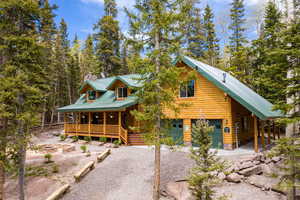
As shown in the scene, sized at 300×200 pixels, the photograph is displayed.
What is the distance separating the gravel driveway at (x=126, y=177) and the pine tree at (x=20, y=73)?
284cm

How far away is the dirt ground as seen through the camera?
7582 mm

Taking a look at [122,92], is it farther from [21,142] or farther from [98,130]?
[21,142]

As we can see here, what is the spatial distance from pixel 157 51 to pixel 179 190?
5955 mm

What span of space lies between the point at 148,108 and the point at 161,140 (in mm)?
1437

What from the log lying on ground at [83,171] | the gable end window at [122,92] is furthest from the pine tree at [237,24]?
the log lying on ground at [83,171]

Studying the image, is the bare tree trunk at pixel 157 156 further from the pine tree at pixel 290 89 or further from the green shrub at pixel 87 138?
the green shrub at pixel 87 138

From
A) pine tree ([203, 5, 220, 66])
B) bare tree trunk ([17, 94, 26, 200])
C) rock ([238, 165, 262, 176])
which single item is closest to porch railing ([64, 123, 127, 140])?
bare tree trunk ([17, 94, 26, 200])

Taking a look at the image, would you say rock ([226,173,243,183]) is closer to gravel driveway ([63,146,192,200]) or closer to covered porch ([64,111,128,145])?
gravel driveway ([63,146,192,200])

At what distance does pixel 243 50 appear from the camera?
2656 centimetres

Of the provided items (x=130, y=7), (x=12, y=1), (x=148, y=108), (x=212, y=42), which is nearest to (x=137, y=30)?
(x=130, y=7)

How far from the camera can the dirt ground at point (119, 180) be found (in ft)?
24.9

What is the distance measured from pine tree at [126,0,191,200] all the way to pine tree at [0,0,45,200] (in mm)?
5076

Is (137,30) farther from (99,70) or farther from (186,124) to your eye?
(99,70)

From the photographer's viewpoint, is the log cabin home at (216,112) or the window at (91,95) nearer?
the log cabin home at (216,112)
